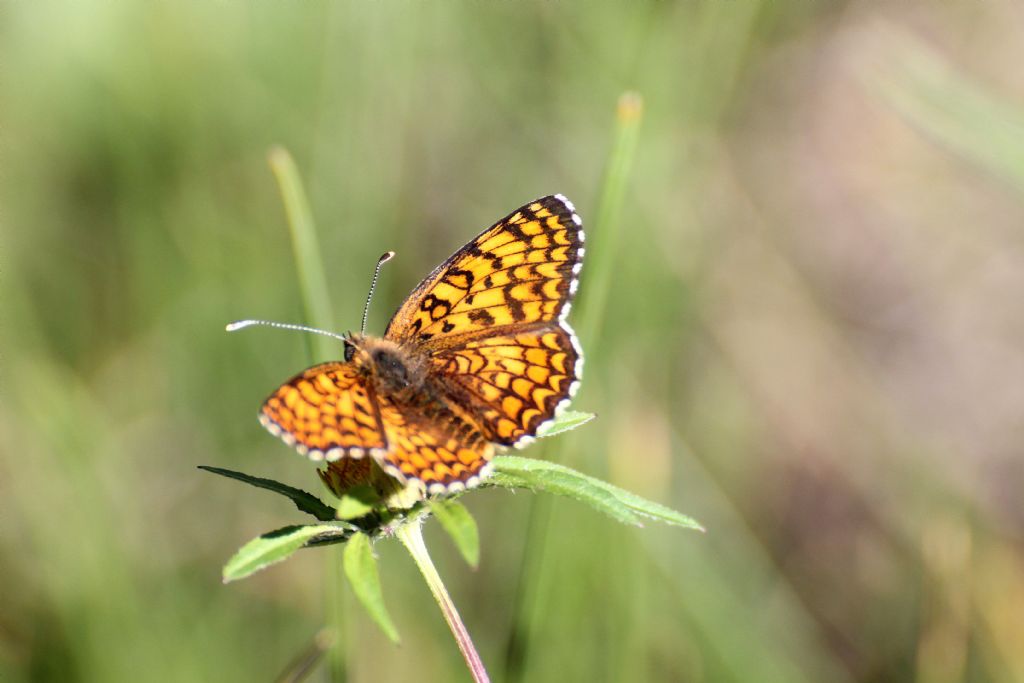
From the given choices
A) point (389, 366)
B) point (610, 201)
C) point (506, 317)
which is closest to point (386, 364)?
point (389, 366)

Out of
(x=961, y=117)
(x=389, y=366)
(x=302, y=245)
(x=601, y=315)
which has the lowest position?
(x=601, y=315)

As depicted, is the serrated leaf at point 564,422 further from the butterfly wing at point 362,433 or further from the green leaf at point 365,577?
the green leaf at point 365,577

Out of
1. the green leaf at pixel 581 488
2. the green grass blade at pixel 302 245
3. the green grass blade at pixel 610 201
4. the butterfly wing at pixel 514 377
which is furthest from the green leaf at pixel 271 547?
the green grass blade at pixel 610 201

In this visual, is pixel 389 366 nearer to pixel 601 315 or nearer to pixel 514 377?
pixel 514 377

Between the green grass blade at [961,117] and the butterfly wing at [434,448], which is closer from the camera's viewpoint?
the butterfly wing at [434,448]

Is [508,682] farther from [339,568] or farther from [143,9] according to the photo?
[143,9]

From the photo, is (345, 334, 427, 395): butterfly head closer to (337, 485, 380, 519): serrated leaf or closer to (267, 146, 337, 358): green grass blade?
(267, 146, 337, 358): green grass blade

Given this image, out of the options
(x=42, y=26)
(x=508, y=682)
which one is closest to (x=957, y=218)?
(x=508, y=682)
